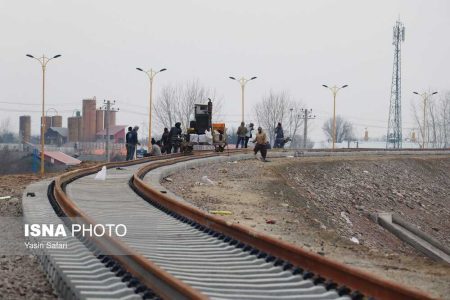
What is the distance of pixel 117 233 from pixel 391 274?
155 inches

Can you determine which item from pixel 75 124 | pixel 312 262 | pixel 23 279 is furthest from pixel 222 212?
pixel 75 124

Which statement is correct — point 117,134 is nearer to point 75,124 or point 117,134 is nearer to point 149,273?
point 75,124

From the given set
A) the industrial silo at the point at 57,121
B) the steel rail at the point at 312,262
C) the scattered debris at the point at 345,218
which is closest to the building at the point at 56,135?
the industrial silo at the point at 57,121

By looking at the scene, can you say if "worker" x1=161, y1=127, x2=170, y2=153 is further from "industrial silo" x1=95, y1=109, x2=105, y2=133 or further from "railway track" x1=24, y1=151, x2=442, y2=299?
"industrial silo" x1=95, y1=109, x2=105, y2=133

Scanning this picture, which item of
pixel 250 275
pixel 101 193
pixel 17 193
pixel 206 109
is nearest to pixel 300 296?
pixel 250 275

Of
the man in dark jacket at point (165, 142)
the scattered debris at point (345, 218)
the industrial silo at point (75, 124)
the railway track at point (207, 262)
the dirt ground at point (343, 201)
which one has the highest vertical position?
the industrial silo at point (75, 124)

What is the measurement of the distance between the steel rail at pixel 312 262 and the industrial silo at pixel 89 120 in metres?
127

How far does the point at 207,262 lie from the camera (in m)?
8.10

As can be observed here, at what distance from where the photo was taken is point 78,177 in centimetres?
2069

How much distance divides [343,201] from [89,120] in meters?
112

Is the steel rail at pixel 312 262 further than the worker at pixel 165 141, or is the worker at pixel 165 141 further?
the worker at pixel 165 141

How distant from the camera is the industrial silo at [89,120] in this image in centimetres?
13625

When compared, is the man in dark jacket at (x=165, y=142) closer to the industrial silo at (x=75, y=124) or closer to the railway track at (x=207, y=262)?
the railway track at (x=207, y=262)

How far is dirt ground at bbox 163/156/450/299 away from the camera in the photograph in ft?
31.2
